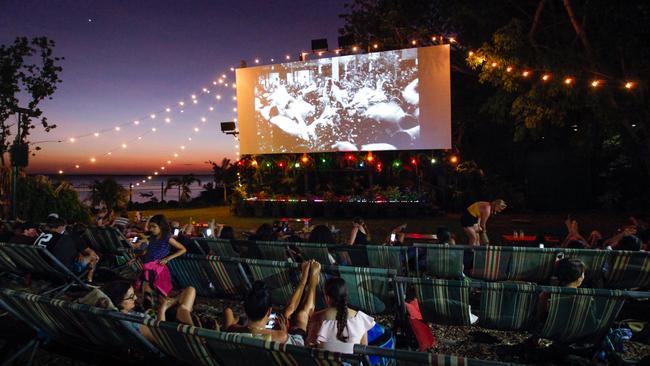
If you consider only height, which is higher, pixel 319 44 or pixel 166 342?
pixel 319 44

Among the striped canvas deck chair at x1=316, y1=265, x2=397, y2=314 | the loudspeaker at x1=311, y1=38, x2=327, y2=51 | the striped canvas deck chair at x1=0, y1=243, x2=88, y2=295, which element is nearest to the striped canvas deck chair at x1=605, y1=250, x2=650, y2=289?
the striped canvas deck chair at x1=316, y1=265, x2=397, y2=314

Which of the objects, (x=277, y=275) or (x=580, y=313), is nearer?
(x=580, y=313)

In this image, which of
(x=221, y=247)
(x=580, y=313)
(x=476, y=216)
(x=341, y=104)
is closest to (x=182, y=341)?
(x=580, y=313)

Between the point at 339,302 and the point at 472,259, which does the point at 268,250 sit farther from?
the point at 339,302

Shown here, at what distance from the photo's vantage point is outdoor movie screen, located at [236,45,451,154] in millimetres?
13719

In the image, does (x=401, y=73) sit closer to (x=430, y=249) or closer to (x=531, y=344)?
(x=430, y=249)

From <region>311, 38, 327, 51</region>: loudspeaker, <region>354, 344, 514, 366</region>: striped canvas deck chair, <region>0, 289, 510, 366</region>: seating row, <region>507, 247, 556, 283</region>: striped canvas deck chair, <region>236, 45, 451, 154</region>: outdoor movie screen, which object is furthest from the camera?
<region>311, 38, 327, 51</region>: loudspeaker

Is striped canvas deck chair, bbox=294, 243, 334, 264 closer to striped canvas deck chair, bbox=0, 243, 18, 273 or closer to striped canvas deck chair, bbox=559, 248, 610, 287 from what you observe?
striped canvas deck chair, bbox=559, 248, 610, 287

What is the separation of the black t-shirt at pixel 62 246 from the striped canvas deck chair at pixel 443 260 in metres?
3.85

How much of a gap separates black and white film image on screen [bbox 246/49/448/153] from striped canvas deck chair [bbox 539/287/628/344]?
10922mm

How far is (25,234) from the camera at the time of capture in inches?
240

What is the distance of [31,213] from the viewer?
35.8ft

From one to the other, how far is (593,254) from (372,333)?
255 cm

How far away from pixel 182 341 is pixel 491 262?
3.36m
